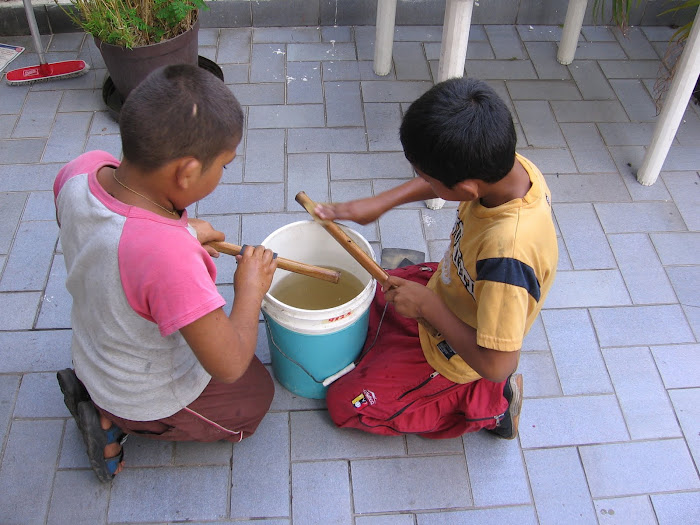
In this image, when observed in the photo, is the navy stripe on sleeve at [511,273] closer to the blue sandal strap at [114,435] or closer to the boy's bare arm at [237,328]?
the boy's bare arm at [237,328]

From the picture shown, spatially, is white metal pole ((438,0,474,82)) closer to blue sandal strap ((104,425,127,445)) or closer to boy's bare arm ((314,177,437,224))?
boy's bare arm ((314,177,437,224))

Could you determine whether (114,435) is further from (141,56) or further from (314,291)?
(141,56)

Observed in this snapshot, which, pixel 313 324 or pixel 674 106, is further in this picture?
pixel 674 106

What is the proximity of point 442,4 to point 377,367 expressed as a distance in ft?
→ 9.44

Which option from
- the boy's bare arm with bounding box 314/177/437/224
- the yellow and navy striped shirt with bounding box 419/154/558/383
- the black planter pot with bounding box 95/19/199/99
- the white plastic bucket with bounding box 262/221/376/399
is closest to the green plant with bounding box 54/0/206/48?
the black planter pot with bounding box 95/19/199/99

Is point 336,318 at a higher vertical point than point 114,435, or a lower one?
higher

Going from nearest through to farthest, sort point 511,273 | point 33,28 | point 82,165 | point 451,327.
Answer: point 511,273 → point 82,165 → point 451,327 → point 33,28

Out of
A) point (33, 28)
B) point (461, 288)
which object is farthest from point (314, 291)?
point (33, 28)

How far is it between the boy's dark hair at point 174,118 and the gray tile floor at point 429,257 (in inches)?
47.9

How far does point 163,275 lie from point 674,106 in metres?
2.61

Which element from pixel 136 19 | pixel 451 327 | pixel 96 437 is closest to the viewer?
pixel 451 327

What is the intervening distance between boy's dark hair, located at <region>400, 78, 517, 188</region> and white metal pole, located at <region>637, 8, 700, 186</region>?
5.87ft

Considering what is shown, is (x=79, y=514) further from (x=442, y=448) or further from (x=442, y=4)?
(x=442, y=4)

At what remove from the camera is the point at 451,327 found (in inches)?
65.8
